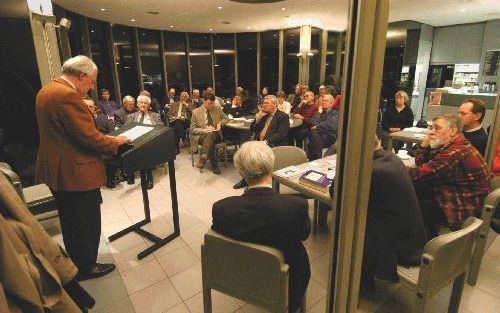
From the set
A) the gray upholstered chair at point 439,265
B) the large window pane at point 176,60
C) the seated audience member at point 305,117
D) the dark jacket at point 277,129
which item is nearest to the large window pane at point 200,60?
the large window pane at point 176,60

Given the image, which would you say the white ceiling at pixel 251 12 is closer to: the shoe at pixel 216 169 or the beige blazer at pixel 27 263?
the shoe at pixel 216 169

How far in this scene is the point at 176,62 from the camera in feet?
33.1

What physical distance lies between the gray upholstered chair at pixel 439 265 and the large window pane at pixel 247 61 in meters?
10.1

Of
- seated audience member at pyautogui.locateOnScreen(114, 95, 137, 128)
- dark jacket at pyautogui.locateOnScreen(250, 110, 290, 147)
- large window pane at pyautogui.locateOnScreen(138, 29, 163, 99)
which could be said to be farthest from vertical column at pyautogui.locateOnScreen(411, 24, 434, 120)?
seated audience member at pyautogui.locateOnScreen(114, 95, 137, 128)

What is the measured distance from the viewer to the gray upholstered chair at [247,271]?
130 centimetres

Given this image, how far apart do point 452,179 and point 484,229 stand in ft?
1.25

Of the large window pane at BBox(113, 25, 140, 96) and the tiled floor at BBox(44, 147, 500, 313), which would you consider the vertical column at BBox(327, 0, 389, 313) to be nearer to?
the tiled floor at BBox(44, 147, 500, 313)

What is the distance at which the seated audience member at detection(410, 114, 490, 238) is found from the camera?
6.55 feet

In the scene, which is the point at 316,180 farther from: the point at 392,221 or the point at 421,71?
the point at 421,71

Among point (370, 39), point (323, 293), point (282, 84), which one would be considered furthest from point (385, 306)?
point (282, 84)

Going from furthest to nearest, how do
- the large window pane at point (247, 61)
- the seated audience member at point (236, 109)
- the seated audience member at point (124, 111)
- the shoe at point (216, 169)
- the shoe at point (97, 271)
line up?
the large window pane at point (247, 61)
the seated audience member at point (236, 109)
the shoe at point (216, 169)
the seated audience member at point (124, 111)
the shoe at point (97, 271)

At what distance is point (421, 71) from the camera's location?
9203 mm

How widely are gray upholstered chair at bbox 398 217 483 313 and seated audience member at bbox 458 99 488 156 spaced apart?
1.46 meters

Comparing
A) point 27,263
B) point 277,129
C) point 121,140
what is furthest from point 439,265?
point 277,129
